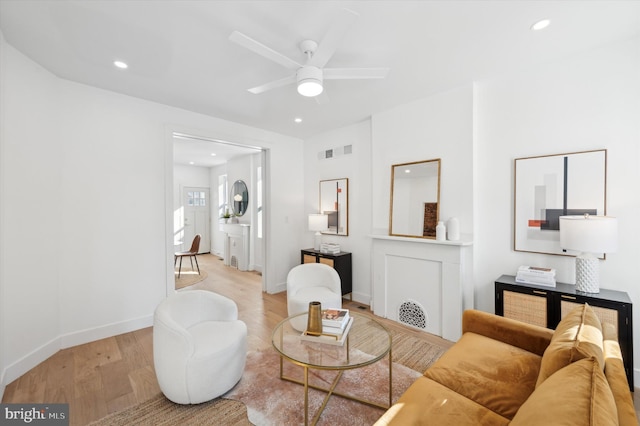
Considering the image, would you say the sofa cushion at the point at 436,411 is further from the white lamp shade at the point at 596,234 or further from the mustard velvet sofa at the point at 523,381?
the white lamp shade at the point at 596,234

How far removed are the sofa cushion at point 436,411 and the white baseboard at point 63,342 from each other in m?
2.90

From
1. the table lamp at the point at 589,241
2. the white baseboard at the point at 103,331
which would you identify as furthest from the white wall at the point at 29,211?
the table lamp at the point at 589,241

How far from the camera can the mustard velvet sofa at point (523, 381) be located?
0.86 m

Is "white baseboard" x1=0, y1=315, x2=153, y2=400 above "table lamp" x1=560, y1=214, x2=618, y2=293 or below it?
below

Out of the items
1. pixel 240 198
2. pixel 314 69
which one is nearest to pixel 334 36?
pixel 314 69

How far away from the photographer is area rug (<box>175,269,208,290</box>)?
16.3 ft

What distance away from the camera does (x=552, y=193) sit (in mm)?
2477

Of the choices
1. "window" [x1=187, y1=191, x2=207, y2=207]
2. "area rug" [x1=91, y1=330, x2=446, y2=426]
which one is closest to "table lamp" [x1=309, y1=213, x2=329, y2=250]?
"area rug" [x1=91, y1=330, x2=446, y2=426]

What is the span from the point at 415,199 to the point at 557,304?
1628 mm

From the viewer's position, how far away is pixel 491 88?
9.21ft

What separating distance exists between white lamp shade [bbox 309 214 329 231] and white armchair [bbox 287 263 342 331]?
1.07 m

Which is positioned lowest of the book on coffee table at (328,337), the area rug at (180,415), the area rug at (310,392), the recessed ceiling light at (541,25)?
the area rug at (180,415)

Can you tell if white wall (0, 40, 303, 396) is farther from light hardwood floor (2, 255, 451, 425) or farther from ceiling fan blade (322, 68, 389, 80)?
ceiling fan blade (322, 68, 389, 80)

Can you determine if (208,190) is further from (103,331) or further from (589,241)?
(589,241)
